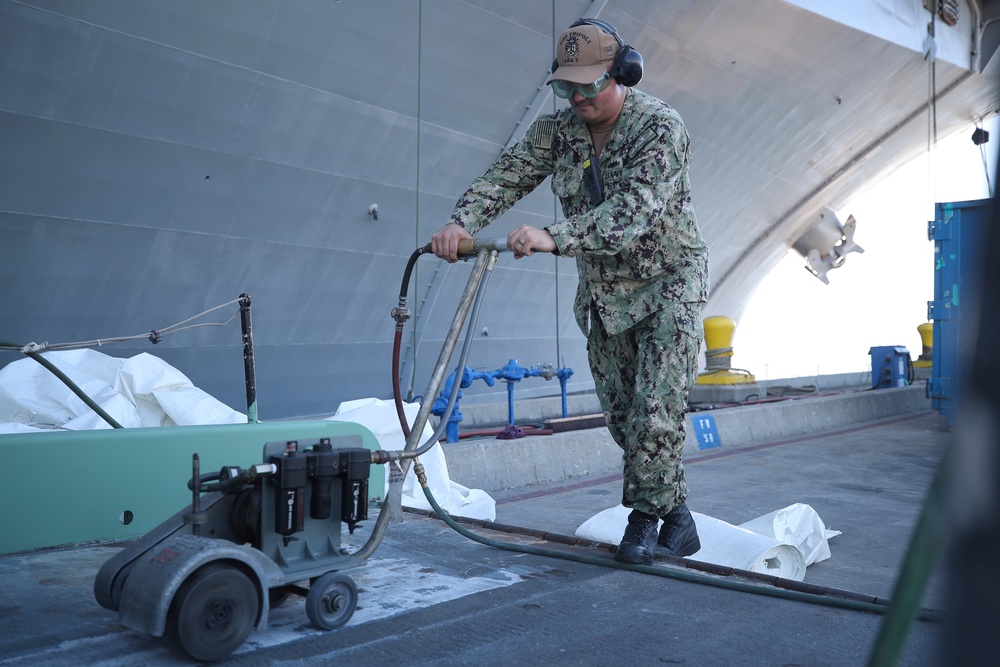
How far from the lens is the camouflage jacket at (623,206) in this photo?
2.54 metres

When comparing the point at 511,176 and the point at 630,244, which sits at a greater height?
the point at 511,176

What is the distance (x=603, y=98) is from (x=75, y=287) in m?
6.10

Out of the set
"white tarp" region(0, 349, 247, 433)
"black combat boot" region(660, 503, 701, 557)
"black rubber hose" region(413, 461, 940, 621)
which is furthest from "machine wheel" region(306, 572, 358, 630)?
"white tarp" region(0, 349, 247, 433)

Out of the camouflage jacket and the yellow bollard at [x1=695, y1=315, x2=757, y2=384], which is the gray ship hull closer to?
the camouflage jacket

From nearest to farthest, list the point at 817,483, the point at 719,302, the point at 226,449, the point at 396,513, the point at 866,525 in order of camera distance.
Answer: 1. the point at 396,513
2. the point at 226,449
3. the point at 866,525
4. the point at 817,483
5. the point at 719,302

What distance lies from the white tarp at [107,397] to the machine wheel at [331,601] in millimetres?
2245

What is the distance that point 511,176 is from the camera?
3029 millimetres

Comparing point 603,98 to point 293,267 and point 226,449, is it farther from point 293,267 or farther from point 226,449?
point 293,267

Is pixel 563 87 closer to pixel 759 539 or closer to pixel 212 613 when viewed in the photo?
pixel 759 539

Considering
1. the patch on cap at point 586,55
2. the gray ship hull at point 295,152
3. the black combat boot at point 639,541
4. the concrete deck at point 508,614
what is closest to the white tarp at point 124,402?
the concrete deck at point 508,614


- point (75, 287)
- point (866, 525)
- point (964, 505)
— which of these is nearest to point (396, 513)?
point (964, 505)

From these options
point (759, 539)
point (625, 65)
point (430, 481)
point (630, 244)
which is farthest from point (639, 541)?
point (430, 481)

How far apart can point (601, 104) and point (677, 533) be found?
59.9 inches

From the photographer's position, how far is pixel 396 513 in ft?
7.32
